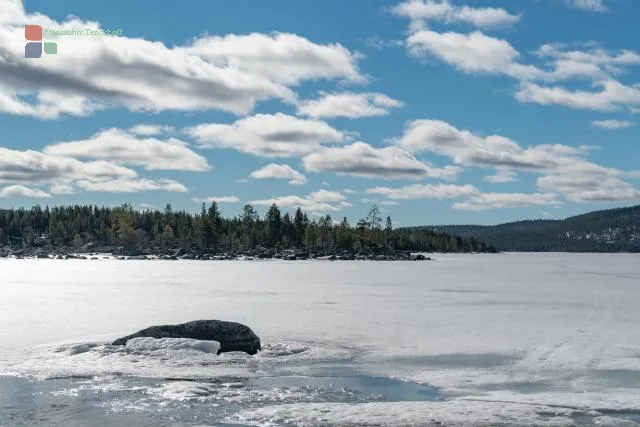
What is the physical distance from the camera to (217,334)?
1966cm

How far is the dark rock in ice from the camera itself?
19047mm

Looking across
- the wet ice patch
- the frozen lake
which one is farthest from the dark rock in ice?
the frozen lake

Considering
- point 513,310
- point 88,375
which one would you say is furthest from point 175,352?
point 513,310

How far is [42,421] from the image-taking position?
1126 cm

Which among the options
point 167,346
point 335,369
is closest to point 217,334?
point 167,346

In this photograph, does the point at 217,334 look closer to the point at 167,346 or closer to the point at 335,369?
the point at 167,346

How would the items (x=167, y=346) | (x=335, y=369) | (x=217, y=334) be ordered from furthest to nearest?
1. (x=217, y=334)
2. (x=167, y=346)
3. (x=335, y=369)

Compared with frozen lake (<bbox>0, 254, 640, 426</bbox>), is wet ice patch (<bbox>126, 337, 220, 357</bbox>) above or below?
above

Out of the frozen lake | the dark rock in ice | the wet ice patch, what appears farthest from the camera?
the dark rock in ice

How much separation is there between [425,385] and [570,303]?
24.2 metres

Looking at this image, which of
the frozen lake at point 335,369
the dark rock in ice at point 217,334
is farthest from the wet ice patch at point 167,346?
the dark rock in ice at point 217,334

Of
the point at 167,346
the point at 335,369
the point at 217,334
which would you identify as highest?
the point at 217,334

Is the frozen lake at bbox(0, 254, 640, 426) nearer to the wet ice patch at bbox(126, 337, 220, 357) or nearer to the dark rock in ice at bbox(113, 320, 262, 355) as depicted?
the wet ice patch at bbox(126, 337, 220, 357)

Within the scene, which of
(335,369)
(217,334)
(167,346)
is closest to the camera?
(335,369)
